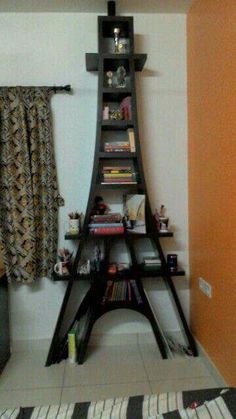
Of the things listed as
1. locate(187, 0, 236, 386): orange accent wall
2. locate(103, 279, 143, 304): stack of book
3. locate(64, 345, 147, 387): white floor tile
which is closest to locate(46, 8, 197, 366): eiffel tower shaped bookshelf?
locate(103, 279, 143, 304): stack of book

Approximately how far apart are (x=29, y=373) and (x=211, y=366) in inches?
48.2

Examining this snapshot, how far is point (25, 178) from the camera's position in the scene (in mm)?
2234

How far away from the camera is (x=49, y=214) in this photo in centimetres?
230

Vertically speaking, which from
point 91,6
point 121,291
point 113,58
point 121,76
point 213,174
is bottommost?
point 121,291

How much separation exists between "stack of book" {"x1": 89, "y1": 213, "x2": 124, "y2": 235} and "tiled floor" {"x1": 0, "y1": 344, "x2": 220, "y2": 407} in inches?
37.0

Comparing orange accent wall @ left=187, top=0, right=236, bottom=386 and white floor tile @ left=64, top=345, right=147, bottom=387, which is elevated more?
orange accent wall @ left=187, top=0, right=236, bottom=386

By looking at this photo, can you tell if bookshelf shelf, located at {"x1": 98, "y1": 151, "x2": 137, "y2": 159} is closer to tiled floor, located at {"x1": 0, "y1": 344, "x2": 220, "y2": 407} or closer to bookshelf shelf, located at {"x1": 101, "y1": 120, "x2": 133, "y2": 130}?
bookshelf shelf, located at {"x1": 101, "y1": 120, "x2": 133, "y2": 130}

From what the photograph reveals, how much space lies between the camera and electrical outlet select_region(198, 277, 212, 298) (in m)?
2.08

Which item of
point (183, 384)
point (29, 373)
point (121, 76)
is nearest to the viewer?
point (183, 384)

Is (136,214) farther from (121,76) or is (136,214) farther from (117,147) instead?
(121,76)

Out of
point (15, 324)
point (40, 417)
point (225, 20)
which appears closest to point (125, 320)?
point (15, 324)

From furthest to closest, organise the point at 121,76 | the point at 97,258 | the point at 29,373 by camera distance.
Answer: the point at 97,258, the point at 121,76, the point at 29,373

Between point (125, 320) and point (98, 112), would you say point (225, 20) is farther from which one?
point (125, 320)

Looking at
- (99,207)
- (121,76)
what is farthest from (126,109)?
(99,207)
